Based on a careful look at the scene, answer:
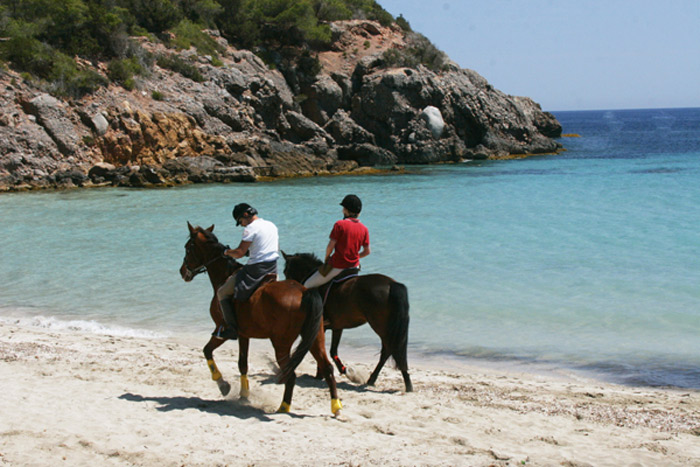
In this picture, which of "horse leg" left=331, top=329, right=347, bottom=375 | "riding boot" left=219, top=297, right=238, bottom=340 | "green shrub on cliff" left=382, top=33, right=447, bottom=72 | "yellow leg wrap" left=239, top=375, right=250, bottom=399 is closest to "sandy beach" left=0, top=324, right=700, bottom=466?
"yellow leg wrap" left=239, top=375, right=250, bottom=399

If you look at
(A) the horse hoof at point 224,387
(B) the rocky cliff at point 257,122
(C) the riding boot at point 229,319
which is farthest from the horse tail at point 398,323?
(B) the rocky cliff at point 257,122

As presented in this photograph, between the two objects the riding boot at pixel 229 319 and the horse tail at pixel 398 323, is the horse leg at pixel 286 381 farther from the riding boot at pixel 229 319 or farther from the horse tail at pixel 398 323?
the horse tail at pixel 398 323

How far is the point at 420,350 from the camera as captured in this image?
814 centimetres

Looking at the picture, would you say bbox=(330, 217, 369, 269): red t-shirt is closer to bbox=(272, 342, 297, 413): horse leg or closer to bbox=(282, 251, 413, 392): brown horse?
bbox=(282, 251, 413, 392): brown horse

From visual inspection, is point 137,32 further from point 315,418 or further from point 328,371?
point 315,418

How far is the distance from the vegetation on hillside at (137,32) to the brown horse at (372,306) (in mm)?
29207

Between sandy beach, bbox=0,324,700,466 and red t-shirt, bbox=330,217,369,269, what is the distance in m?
1.38

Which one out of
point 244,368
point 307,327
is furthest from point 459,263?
point 307,327

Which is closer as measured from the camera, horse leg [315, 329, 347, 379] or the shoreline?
horse leg [315, 329, 347, 379]

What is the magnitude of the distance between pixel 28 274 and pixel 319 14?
45560 mm

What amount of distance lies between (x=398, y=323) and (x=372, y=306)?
12.9 inches

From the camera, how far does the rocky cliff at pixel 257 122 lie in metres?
29.1

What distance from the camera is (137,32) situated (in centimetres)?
3941

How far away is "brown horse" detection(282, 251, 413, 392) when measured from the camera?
240 inches
